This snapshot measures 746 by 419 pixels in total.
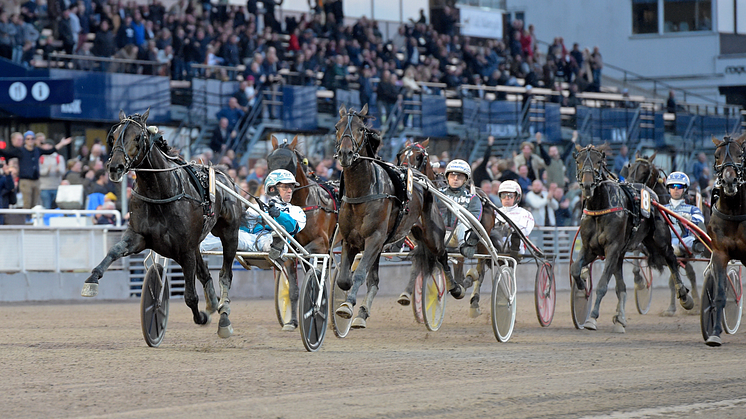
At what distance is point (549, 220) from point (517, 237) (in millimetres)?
7730

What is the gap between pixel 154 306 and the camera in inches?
381

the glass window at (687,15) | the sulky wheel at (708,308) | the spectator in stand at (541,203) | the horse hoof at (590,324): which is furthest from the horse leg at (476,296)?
the glass window at (687,15)

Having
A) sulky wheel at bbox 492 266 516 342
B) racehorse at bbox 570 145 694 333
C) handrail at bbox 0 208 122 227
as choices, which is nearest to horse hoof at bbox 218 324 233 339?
sulky wheel at bbox 492 266 516 342

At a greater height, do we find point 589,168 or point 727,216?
point 589,168

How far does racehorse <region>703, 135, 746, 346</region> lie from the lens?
10.0 m

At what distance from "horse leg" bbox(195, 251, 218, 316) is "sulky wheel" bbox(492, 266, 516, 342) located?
2.62 m

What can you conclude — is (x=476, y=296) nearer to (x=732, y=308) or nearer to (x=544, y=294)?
(x=544, y=294)

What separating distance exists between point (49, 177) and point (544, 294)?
27.0 ft

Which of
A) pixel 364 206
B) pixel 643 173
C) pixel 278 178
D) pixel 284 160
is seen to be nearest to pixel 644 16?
pixel 643 173

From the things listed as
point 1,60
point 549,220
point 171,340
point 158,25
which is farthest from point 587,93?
point 171,340

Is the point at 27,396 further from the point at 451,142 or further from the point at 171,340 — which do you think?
the point at 451,142

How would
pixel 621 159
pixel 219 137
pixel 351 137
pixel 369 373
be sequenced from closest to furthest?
pixel 369 373, pixel 351 137, pixel 219 137, pixel 621 159

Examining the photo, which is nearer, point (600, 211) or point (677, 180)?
point (600, 211)

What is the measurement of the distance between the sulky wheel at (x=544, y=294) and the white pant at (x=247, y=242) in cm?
317
